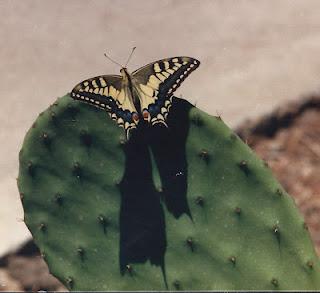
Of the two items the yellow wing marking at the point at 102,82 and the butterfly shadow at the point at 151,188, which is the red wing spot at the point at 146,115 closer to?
the butterfly shadow at the point at 151,188

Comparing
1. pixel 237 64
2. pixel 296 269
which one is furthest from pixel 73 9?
pixel 296 269

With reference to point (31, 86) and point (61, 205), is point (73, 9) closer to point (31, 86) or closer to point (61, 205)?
point (31, 86)

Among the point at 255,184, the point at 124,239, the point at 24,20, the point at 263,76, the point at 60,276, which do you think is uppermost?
the point at 24,20

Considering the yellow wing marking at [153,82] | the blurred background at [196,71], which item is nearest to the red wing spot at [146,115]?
the yellow wing marking at [153,82]

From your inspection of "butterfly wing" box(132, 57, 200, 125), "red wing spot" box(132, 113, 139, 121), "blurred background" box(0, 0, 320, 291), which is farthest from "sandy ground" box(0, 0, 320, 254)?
"red wing spot" box(132, 113, 139, 121)

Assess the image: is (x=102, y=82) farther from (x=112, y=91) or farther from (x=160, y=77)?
(x=160, y=77)

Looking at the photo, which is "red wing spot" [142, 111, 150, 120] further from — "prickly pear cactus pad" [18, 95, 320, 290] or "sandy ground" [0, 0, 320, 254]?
"sandy ground" [0, 0, 320, 254]
